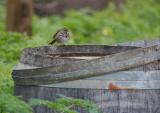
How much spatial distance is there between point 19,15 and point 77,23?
2.24m

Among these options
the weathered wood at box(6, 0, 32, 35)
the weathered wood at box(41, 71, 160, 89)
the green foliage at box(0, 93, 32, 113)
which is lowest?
the green foliage at box(0, 93, 32, 113)

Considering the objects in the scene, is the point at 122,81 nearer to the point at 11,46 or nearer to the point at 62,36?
the point at 62,36

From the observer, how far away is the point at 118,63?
407cm

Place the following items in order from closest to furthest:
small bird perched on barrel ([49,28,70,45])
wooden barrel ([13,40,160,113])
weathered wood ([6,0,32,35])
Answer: wooden barrel ([13,40,160,113]), small bird perched on barrel ([49,28,70,45]), weathered wood ([6,0,32,35])

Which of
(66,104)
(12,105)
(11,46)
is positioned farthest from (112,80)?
(11,46)

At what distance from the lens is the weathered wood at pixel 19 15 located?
38.6 ft

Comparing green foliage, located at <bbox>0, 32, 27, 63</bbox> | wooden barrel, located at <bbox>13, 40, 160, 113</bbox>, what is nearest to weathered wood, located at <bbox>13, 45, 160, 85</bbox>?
wooden barrel, located at <bbox>13, 40, 160, 113</bbox>

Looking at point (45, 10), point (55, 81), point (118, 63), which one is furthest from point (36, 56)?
point (45, 10)

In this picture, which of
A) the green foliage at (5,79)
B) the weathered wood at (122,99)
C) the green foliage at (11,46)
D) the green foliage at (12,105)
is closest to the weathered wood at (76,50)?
the green foliage at (5,79)

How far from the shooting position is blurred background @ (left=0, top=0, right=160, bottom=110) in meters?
7.43

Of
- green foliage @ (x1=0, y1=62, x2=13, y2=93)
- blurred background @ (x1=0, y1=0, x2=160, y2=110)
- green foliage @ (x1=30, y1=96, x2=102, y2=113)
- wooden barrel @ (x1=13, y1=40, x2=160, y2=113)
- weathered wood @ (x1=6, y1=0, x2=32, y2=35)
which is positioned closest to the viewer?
green foliage @ (x1=30, y1=96, x2=102, y2=113)

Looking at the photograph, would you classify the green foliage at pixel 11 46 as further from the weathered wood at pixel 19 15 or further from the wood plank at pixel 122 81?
the weathered wood at pixel 19 15

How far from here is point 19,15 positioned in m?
12.0

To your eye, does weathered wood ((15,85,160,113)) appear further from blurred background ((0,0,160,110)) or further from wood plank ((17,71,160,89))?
blurred background ((0,0,160,110))
